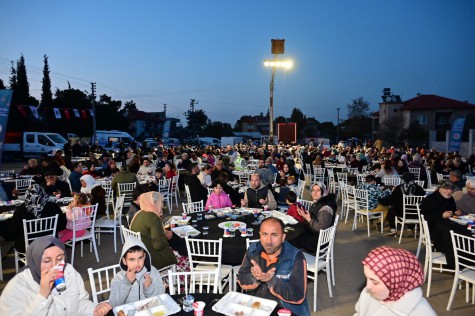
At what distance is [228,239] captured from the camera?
4344mm

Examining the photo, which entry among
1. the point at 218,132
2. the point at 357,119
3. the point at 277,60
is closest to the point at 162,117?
the point at 218,132

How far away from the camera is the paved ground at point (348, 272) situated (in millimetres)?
4445

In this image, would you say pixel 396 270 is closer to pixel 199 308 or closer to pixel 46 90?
pixel 199 308

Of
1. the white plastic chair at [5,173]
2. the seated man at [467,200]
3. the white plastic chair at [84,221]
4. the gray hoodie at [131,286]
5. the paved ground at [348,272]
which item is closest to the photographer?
the gray hoodie at [131,286]

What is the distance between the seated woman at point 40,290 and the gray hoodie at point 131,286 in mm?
243

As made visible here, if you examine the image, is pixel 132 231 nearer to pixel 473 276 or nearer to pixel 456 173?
pixel 473 276

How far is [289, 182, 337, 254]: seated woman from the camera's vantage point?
4.80m

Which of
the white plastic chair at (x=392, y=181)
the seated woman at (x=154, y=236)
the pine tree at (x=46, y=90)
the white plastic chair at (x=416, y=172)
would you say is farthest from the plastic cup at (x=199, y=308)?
the pine tree at (x=46, y=90)

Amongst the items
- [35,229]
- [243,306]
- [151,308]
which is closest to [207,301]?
[243,306]

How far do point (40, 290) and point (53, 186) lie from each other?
5697 mm

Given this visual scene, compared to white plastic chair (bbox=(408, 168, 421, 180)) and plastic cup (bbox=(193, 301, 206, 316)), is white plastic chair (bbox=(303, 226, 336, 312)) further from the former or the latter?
white plastic chair (bbox=(408, 168, 421, 180))

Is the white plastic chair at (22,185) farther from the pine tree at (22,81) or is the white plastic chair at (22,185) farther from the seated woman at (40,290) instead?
the pine tree at (22,81)

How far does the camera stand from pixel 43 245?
2.54m

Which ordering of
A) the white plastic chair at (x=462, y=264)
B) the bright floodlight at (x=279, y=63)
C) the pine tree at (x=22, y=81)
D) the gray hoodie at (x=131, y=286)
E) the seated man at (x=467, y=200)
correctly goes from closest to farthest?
the gray hoodie at (x=131, y=286)
the white plastic chair at (x=462, y=264)
the seated man at (x=467, y=200)
the bright floodlight at (x=279, y=63)
the pine tree at (x=22, y=81)
